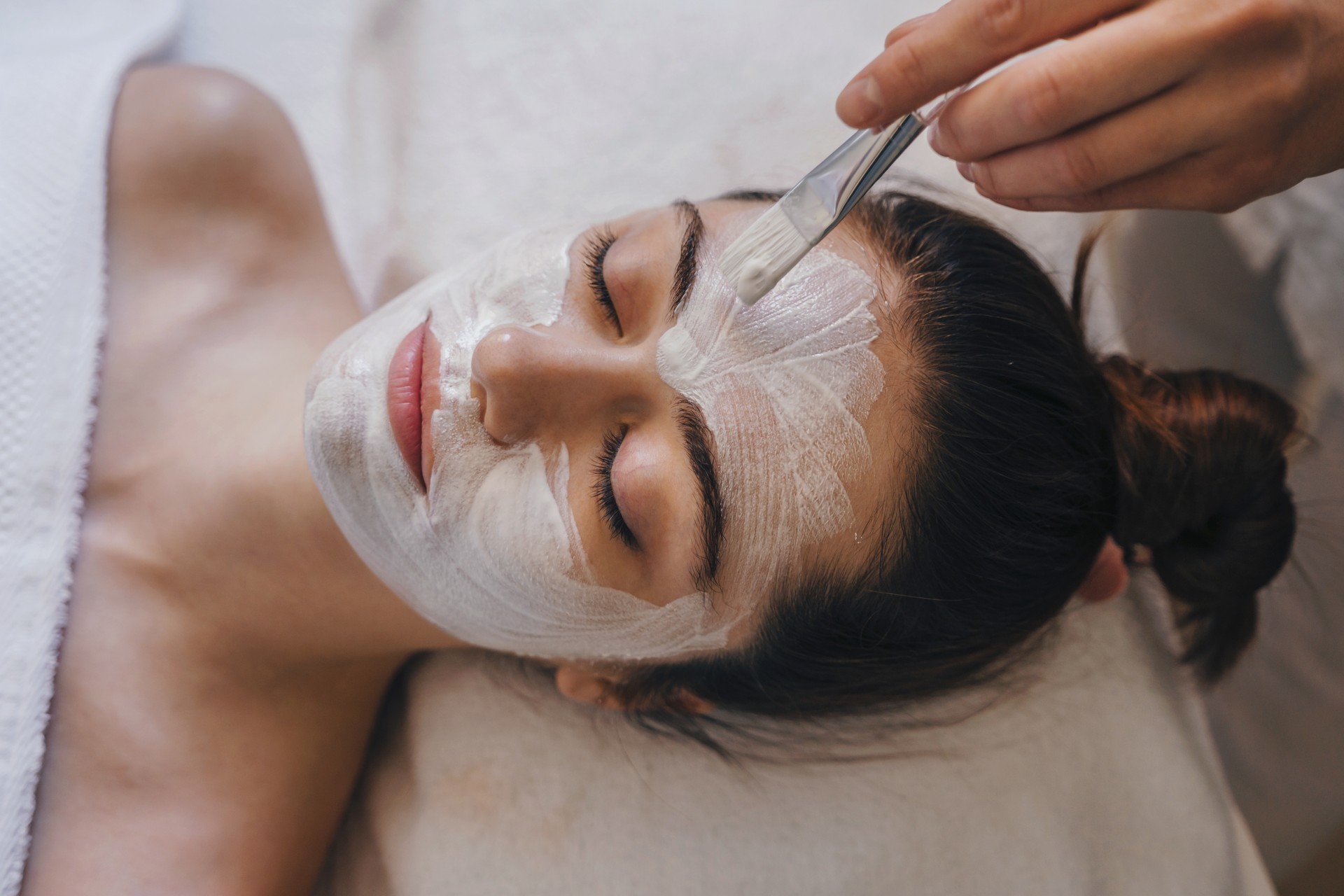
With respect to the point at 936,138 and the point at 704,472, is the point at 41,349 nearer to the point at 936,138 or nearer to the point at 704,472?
the point at 704,472

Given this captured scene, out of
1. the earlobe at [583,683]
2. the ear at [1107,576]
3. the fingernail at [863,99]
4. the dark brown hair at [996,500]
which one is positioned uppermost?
the fingernail at [863,99]

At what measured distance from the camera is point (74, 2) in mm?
1278

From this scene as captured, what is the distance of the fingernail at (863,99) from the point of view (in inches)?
21.9

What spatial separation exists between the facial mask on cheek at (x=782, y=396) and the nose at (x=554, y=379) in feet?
0.10

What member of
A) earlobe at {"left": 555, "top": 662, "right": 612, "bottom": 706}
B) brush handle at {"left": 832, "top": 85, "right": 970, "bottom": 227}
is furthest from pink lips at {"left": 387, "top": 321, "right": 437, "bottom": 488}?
brush handle at {"left": 832, "top": 85, "right": 970, "bottom": 227}

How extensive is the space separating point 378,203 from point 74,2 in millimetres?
587

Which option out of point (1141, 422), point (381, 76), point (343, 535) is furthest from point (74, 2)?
point (1141, 422)

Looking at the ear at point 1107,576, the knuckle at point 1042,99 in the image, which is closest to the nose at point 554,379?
the knuckle at point 1042,99

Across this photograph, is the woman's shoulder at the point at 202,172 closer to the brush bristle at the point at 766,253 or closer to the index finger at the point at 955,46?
the brush bristle at the point at 766,253

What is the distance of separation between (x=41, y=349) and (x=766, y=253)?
36.4 inches

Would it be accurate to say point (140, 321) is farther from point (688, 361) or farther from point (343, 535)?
point (688, 361)

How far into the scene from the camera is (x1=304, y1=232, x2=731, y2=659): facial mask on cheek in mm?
714

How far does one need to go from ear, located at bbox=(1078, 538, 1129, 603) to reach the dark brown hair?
23 millimetres

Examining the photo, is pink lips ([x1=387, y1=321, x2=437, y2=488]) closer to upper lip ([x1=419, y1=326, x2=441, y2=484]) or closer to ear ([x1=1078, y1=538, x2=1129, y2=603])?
upper lip ([x1=419, y1=326, x2=441, y2=484])
